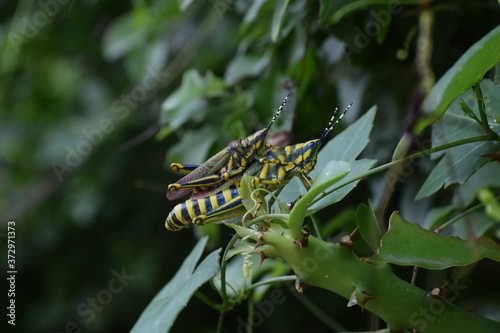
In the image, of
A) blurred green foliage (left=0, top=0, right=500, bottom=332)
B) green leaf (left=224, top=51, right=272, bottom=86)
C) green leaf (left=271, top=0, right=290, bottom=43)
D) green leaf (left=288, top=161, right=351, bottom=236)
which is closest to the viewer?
green leaf (left=288, top=161, right=351, bottom=236)

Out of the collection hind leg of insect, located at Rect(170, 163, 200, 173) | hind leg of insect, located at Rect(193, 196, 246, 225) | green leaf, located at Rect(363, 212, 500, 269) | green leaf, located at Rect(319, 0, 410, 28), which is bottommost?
green leaf, located at Rect(363, 212, 500, 269)

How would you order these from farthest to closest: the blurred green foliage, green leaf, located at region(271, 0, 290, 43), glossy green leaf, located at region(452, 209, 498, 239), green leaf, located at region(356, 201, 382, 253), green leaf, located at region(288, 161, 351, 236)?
the blurred green foliage
green leaf, located at region(271, 0, 290, 43)
glossy green leaf, located at region(452, 209, 498, 239)
green leaf, located at region(356, 201, 382, 253)
green leaf, located at region(288, 161, 351, 236)

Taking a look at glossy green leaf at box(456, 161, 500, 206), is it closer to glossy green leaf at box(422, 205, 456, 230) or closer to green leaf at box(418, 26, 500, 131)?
glossy green leaf at box(422, 205, 456, 230)

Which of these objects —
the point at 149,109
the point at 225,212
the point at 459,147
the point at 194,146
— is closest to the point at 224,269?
the point at 225,212

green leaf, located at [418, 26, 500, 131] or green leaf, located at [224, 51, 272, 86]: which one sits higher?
green leaf, located at [224, 51, 272, 86]

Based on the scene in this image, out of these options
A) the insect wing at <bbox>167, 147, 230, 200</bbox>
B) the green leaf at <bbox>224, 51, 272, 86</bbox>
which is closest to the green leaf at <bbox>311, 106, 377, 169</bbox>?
the insect wing at <bbox>167, 147, 230, 200</bbox>

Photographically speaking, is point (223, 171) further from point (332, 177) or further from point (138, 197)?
point (138, 197)

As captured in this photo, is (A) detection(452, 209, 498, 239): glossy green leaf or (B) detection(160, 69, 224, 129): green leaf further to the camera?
(B) detection(160, 69, 224, 129): green leaf

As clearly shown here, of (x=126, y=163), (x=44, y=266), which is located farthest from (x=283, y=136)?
(x=44, y=266)

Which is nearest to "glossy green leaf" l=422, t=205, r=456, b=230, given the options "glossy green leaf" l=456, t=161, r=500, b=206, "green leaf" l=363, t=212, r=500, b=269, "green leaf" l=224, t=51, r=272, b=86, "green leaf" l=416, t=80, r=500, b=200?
"glossy green leaf" l=456, t=161, r=500, b=206
